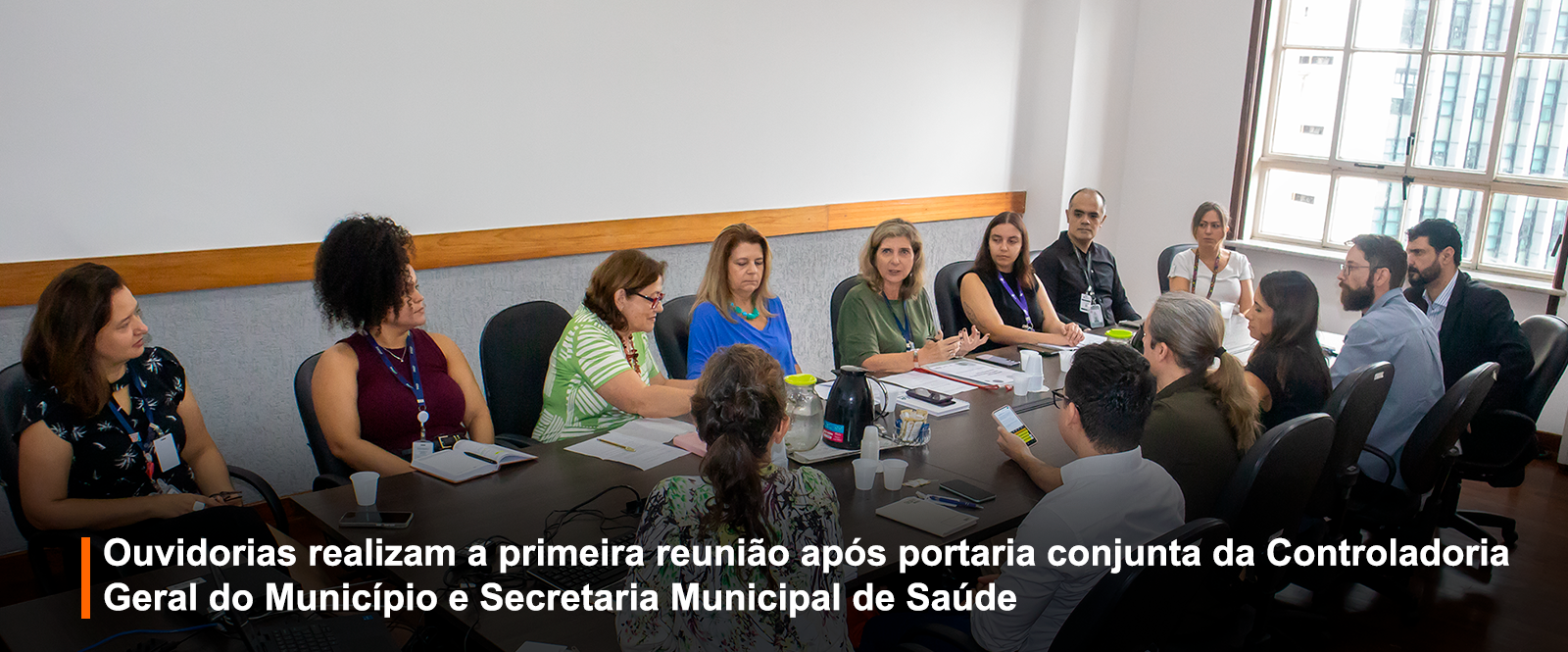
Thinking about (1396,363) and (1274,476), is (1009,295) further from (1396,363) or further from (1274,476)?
(1274,476)

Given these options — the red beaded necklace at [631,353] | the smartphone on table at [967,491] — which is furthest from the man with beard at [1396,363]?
the red beaded necklace at [631,353]

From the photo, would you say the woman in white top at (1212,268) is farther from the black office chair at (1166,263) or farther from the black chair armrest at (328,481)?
the black chair armrest at (328,481)

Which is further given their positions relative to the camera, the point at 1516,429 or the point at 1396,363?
the point at 1516,429

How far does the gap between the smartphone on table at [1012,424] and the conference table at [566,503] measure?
0.04 metres

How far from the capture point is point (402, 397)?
2906 millimetres

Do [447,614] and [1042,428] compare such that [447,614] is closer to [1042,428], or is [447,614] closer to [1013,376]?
[1042,428]

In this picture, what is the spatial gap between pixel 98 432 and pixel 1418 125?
6.47 metres

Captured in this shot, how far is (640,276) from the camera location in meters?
3.12

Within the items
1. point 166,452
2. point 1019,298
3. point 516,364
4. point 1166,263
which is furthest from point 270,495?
point 1166,263

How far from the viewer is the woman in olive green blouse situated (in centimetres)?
388

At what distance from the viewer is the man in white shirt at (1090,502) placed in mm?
1977

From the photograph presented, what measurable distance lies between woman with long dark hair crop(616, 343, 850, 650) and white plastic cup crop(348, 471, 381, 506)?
860 millimetres

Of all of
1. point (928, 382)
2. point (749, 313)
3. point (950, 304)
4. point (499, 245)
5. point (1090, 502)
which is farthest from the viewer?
point (950, 304)

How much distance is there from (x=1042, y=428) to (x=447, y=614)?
1894 mm
